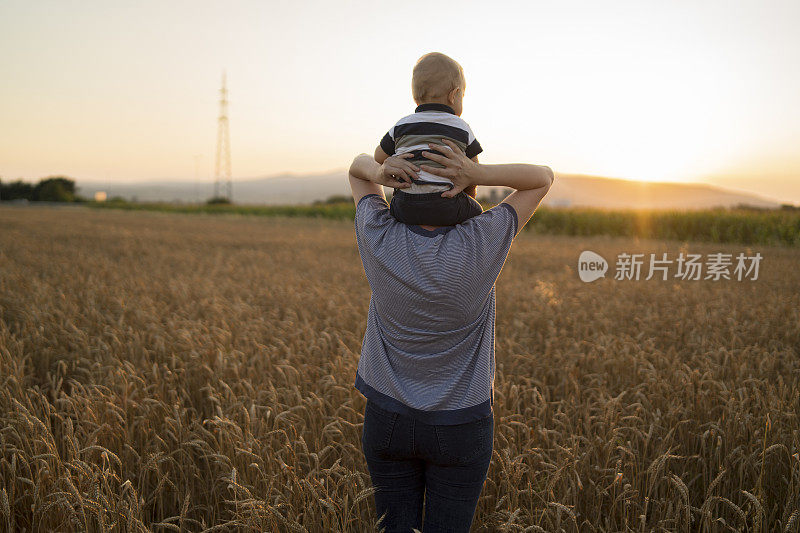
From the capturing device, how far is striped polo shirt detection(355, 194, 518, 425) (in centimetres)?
143

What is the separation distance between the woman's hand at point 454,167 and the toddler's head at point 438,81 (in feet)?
0.52

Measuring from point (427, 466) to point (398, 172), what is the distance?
101 centimetres

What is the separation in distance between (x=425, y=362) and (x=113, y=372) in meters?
3.20

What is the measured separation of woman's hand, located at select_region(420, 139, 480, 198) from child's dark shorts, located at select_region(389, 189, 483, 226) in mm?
36

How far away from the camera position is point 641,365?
4.14 metres

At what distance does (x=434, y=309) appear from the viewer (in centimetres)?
147

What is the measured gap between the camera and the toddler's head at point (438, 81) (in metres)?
1.46

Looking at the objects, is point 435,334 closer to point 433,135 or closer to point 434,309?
point 434,309

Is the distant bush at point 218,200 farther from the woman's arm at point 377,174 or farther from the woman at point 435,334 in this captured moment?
the woman at point 435,334

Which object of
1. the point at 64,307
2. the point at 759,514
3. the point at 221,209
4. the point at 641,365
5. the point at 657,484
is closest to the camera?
the point at 759,514

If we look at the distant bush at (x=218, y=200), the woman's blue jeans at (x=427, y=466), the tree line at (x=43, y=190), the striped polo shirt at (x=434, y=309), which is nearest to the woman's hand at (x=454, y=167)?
the striped polo shirt at (x=434, y=309)

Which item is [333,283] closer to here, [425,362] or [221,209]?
[425,362]

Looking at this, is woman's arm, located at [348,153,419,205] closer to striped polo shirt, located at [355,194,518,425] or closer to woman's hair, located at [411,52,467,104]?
striped polo shirt, located at [355,194,518,425]

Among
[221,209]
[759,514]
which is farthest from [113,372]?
[221,209]
